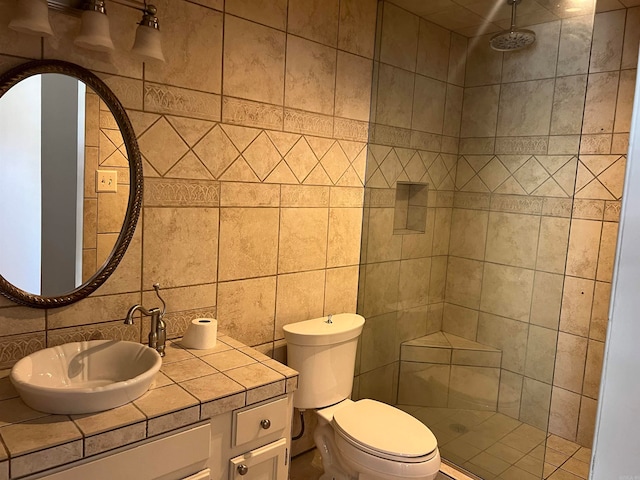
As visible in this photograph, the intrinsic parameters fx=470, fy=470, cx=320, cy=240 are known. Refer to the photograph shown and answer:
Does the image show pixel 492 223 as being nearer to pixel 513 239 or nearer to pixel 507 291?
→ pixel 513 239

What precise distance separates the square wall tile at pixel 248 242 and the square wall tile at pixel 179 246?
0.17ft

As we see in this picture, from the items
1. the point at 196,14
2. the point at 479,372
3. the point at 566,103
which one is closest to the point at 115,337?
the point at 196,14

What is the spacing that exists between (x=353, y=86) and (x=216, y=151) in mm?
938

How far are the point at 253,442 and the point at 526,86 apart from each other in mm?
2080

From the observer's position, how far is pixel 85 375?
1.62 meters

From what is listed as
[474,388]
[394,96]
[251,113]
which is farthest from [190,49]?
[474,388]

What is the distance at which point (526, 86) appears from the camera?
2.36 meters

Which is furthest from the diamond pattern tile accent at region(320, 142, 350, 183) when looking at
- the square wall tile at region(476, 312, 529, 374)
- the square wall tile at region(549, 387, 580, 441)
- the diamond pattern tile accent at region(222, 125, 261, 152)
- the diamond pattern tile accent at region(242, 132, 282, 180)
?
the square wall tile at region(549, 387, 580, 441)

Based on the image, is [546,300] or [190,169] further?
[546,300]

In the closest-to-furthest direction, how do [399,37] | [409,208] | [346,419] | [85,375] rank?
[85,375] → [346,419] → [399,37] → [409,208]

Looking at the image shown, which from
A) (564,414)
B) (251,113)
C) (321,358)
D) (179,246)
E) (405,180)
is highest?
(251,113)

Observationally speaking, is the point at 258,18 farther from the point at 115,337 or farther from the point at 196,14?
the point at 115,337

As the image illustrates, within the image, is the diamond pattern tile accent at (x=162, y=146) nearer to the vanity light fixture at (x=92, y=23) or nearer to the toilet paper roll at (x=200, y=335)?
the vanity light fixture at (x=92, y=23)

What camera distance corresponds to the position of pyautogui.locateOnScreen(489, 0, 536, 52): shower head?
2.29m
